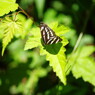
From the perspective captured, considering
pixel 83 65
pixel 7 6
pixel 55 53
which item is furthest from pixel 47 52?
pixel 83 65

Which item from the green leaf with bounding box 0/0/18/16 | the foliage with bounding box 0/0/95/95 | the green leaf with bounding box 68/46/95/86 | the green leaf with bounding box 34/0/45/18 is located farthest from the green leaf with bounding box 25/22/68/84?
the green leaf with bounding box 34/0/45/18

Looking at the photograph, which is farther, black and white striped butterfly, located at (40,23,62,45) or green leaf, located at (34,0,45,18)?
green leaf, located at (34,0,45,18)

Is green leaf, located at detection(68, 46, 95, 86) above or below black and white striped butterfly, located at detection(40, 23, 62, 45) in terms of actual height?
below

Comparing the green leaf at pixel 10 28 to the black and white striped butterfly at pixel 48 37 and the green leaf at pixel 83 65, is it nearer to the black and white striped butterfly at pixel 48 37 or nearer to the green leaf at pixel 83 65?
the black and white striped butterfly at pixel 48 37

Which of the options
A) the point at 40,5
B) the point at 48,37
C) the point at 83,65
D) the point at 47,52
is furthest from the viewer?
the point at 40,5

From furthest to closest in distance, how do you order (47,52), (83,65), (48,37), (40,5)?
(40,5), (83,65), (47,52), (48,37)

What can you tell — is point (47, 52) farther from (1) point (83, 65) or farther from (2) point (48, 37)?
(1) point (83, 65)

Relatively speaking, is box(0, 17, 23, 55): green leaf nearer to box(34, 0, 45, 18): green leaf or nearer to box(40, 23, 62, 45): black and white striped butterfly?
box(40, 23, 62, 45): black and white striped butterfly

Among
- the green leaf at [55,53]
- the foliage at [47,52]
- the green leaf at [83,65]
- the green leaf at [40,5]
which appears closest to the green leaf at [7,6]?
the foliage at [47,52]

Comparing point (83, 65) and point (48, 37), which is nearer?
point (48, 37)
